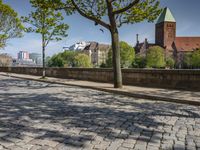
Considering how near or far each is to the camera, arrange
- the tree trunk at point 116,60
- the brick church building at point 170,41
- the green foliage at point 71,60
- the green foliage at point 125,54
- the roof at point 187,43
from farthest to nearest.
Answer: the roof at point 187,43 → the brick church building at point 170,41 → the green foliage at point 71,60 → the green foliage at point 125,54 → the tree trunk at point 116,60

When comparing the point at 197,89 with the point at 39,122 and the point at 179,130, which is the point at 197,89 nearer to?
the point at 179,130

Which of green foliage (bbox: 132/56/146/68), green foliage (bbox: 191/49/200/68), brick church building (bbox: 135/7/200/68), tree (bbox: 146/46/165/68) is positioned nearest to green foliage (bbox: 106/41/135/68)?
green foliage (bbox: 132/56/146/68)

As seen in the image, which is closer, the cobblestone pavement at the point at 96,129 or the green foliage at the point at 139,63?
the cobblestone pavement at the point at 96,129

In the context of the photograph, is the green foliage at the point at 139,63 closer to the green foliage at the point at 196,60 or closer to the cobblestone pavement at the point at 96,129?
the green foliage at the point at 196,60

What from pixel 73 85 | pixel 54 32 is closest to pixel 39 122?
pixel 73 85

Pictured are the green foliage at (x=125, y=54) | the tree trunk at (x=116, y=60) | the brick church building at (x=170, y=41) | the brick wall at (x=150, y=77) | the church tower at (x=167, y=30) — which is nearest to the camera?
the brick wall at (x=150, y=77)

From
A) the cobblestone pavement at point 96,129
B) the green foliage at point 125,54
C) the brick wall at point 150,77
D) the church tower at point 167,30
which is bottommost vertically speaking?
the cobblestone pavement at point 96,129

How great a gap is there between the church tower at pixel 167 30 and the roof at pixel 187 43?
420cm

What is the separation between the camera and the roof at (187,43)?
13588cm

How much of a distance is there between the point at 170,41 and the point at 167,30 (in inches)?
262

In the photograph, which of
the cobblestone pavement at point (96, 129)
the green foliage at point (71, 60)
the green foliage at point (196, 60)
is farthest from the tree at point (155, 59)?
the cobblestone pavement at point (96, 129)

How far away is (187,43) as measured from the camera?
5497 inches

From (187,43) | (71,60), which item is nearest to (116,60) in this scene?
(71,60)

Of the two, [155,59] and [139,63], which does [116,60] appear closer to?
[155,59]
